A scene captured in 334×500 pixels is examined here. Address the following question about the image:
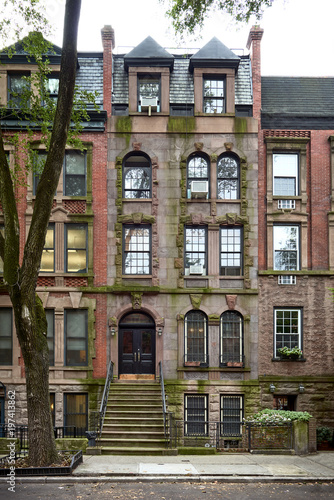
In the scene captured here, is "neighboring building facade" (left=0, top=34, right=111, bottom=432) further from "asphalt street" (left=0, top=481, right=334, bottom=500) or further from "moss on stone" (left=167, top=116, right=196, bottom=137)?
"asphalt street" (left=0, top=481, right=334, bottom=500)

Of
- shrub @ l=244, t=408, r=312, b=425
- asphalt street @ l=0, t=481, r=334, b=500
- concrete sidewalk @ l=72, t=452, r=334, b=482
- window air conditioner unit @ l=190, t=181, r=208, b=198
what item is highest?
window air conditioner unit @ l=190, t=181, r=208, b=198

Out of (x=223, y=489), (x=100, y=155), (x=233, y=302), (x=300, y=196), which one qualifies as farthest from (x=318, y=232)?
(x=223, y=489)

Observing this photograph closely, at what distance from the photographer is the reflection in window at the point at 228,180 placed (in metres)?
23.5

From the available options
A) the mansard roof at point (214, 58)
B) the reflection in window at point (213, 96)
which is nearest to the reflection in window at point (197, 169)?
the reflection in window at point (213, 96)

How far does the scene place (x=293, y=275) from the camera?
75.6ft

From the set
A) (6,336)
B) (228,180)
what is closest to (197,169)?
(228,180)

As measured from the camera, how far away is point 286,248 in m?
23.3

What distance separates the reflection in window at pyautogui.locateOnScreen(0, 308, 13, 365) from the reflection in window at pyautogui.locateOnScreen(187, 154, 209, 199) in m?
8.71

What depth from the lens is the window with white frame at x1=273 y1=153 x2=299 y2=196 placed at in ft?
77.0

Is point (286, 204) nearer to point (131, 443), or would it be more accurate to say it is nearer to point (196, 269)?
point (196, 269)

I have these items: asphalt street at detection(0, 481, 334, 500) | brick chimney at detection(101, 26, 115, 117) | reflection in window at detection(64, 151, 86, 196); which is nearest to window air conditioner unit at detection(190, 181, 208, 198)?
reflection in window at detection(64, 151, 86, 196)

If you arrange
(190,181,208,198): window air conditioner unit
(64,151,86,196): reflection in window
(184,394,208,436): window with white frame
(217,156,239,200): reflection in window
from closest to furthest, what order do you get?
1. (184,394,208,436): window with white frame
2. (190,181,208,198): window air conditioner unit
3. (64,151,86,196): reflection in window
4. (217,156,239,200): reflection in window

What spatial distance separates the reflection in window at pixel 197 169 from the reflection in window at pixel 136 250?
2.65 m

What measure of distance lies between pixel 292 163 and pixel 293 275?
179 inches
